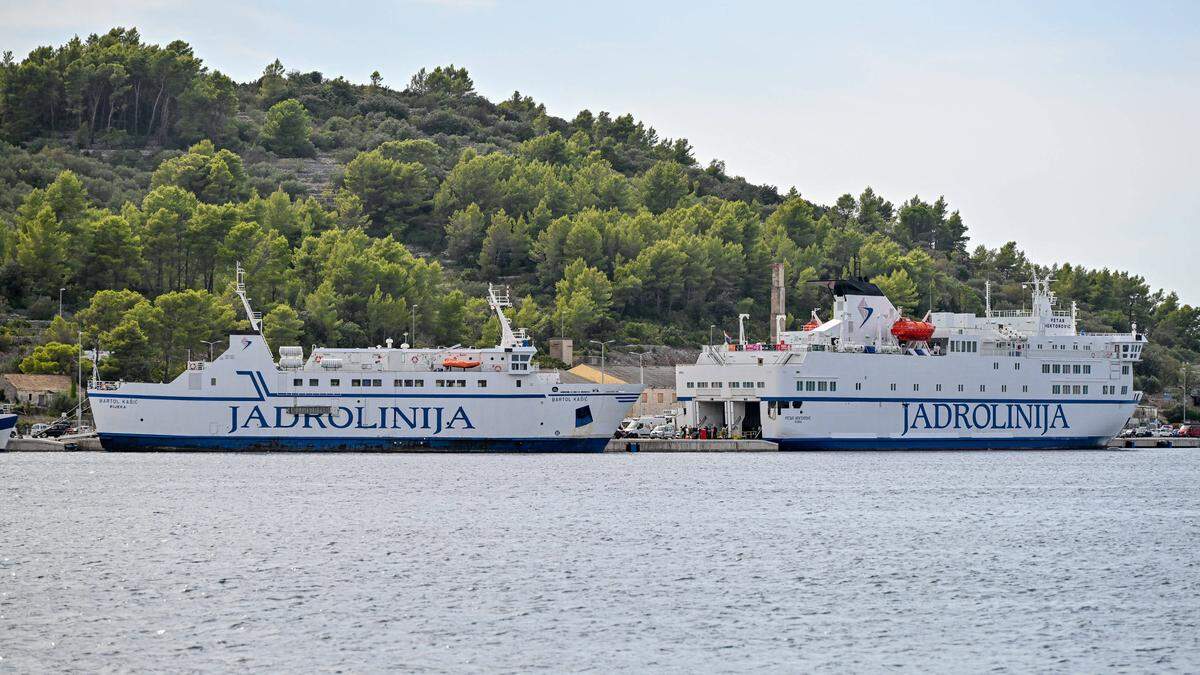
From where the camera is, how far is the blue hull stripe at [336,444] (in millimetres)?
68438

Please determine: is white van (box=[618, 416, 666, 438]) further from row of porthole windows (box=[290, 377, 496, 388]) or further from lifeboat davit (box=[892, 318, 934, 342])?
row of porthole windows (box=[290, 377, 496, 388])

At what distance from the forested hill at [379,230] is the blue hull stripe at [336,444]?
403 inches

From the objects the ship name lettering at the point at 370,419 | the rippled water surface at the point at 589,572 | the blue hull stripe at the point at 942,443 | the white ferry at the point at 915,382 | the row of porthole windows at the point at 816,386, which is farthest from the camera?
the blue hull stripe at the point at 942,443

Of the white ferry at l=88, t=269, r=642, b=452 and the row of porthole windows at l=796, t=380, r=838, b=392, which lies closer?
the white ferry at l=88, t=269, r=642, b=452

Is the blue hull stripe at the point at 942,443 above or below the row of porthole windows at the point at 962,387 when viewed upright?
below

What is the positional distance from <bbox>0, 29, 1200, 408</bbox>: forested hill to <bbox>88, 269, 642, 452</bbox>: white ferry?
1070cm

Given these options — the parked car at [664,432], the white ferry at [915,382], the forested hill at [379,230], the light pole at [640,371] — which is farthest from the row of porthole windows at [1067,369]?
the forested hill at [379,230]

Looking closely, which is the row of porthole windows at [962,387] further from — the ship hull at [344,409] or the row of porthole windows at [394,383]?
the row of porthole windows at [394,383]

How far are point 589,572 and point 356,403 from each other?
34.5m

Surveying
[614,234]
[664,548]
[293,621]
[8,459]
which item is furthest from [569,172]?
[293,621]

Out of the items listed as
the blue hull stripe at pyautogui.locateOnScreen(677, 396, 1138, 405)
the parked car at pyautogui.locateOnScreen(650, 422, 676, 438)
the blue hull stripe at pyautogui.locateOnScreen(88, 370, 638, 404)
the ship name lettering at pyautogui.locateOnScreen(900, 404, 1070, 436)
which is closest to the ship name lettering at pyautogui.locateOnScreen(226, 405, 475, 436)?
the blue hull stripe at pyautogui.locateOnScreen(88, 370, 638, 404)

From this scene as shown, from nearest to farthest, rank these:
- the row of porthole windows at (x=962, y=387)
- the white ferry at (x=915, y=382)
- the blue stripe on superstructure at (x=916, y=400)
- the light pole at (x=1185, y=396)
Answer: the blue stripe on superstructure at (x=916, y=400) < the white ferry at (x=915, y=382) < the row of porthole windows at (x=962, y=387) < the light pole at (x=1185, y=396)

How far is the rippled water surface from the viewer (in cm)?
2750

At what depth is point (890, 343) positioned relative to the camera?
7644 centimetres
